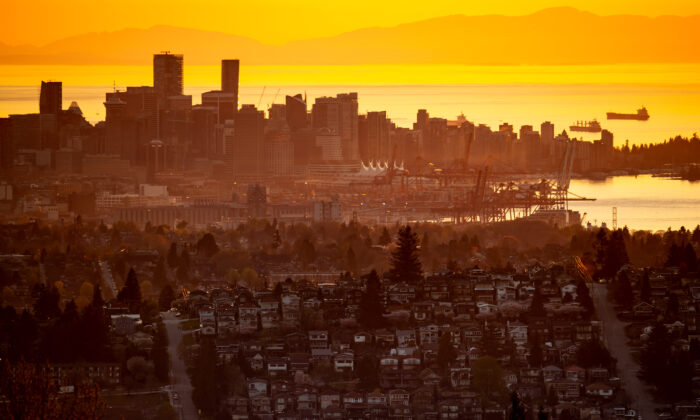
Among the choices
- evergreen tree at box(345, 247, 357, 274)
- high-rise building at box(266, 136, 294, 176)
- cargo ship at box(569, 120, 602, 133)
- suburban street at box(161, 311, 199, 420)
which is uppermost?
cargo ship at box(569, 120, 602, 133)

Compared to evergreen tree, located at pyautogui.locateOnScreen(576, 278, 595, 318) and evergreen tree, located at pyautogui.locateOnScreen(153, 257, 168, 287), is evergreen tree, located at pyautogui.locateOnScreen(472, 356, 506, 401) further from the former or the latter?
evergreen tree, located at pyautogui.locateOnScreen(153, 257, 168, 287)

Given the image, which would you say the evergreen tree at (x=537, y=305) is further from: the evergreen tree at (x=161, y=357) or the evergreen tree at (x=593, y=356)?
the evergreen tree at (x=161, y=357)

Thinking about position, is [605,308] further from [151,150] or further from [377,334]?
[151,150]

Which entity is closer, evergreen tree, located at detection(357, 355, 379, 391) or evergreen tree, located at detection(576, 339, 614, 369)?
evergreen tree, located at detection(357, 355, 379, 391)

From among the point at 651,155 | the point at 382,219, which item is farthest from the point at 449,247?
the point at 651,155

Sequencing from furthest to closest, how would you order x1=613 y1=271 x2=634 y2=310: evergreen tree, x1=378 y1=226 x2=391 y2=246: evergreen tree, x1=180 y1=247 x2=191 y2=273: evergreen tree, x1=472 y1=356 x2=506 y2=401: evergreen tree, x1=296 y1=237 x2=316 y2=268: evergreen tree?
x1=378 y1=226 x2=391 y2=246: evergreen tree
x1=296 y1=237 x2=316 y2=268: evergreen tree
x1=180 y1=247 x2=191 y2=273: evergreen tree
x1=613 y1=271 x2=634 y2=310: evergreen tree
x1=472 y1=356 x2=506 y2=401: evergreen tree

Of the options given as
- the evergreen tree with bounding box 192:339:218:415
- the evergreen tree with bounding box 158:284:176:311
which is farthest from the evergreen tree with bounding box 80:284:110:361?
the evergreen tree with bounding box 158:284:176:311

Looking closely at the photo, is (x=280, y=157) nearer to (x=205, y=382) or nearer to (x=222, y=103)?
(x=222, y=103)

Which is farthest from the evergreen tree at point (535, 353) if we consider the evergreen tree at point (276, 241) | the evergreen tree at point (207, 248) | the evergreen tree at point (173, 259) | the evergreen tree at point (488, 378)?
the evergreen tree at point (276, 241)
